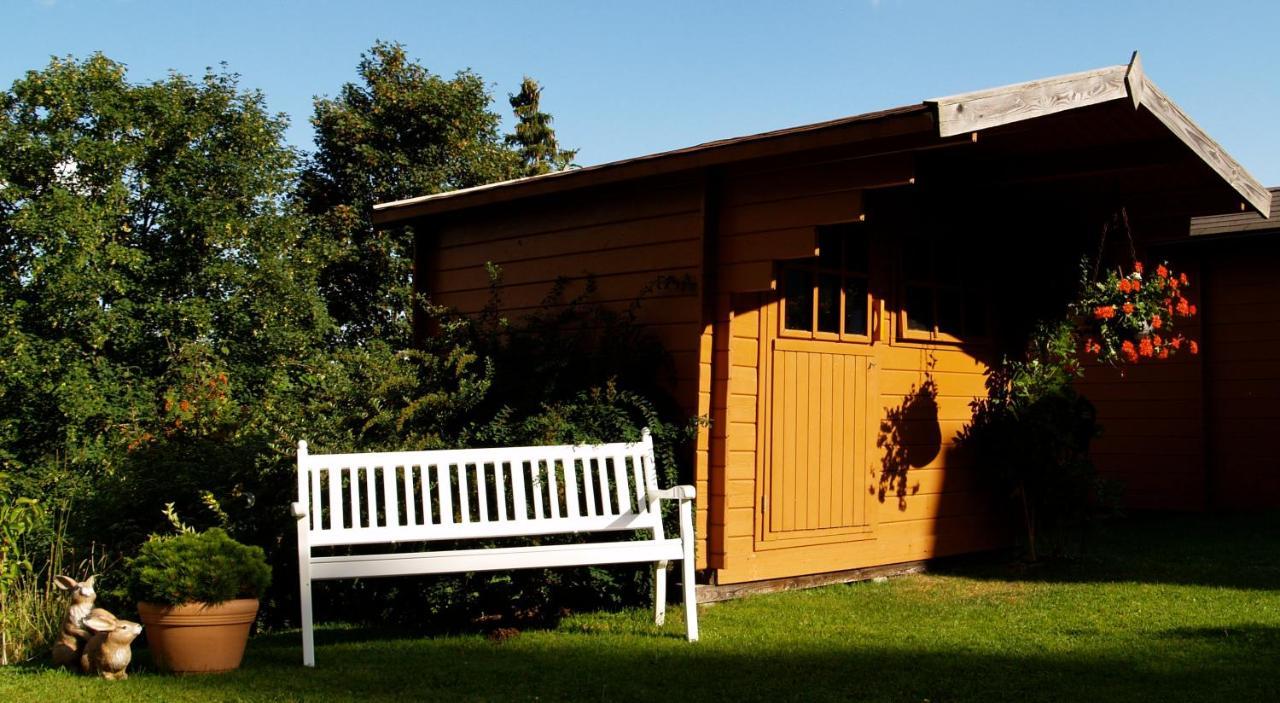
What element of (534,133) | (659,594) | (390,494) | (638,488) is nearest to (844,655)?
(659,594)

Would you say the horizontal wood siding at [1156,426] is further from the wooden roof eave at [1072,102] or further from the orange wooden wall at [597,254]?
the orange wooden wall at [597,254]

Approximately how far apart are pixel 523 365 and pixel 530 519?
5.02ft

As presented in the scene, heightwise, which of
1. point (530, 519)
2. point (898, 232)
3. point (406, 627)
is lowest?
point (406, 627)

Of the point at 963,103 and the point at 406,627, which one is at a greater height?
the point at 963,103

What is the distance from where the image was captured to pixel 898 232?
26.7 feet

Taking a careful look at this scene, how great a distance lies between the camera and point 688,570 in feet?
19.1

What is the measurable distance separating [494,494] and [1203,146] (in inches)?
198

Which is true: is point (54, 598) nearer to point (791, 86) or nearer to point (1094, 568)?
point (1094, 568)

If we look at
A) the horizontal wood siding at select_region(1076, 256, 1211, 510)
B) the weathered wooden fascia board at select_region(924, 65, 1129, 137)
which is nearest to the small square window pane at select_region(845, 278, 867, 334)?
the weathered wooden fascia board at select_region(924, 65, 1129, 137)

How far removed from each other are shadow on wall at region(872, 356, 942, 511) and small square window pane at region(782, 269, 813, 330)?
107 cm

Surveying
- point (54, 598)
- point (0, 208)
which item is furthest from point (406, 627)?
point (0, 208)

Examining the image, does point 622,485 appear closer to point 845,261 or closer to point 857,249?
point 845,261

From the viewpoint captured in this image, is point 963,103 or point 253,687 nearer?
point 253,687

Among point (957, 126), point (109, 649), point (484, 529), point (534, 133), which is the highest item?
point (534, 133)
